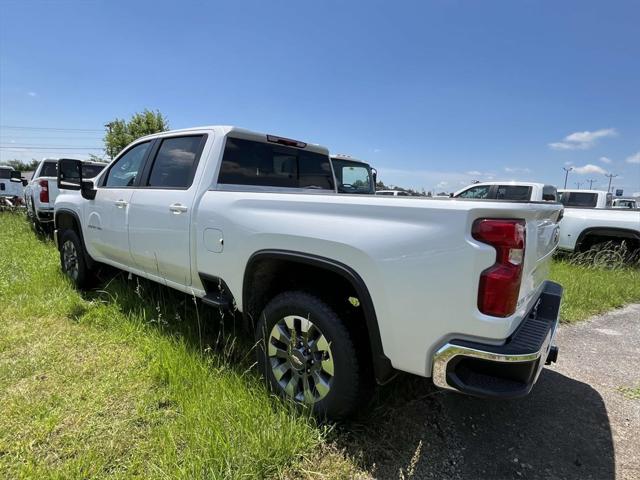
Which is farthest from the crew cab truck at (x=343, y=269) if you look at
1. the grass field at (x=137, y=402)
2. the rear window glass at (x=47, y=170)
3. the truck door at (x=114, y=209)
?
the rear window glass at (x=47, y=170)

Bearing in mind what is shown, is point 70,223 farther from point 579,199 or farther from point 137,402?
point 579,199

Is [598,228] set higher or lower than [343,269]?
lower

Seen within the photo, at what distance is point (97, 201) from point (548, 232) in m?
4.27

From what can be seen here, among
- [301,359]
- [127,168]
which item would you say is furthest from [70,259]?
[301,359]

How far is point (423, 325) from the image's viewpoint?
6.16 feet

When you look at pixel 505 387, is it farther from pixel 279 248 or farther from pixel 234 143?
pixel 234 143

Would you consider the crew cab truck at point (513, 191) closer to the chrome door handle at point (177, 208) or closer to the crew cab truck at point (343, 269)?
the crew cab truck at point (343, 269)

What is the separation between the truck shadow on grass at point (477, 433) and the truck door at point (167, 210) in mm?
745

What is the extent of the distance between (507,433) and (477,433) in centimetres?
20

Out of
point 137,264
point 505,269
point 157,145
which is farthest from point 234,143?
point 505,269

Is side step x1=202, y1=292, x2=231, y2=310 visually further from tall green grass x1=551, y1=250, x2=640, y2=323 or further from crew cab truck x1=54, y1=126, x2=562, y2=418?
tall green grass x1=551, y1=250, x2=640, y2=323

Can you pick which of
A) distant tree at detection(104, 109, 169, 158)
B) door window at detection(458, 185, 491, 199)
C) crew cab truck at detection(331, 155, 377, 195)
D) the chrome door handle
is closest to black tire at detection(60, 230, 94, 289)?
the chrome door handle

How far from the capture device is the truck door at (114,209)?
384cm

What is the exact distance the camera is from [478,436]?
8.06 ft
